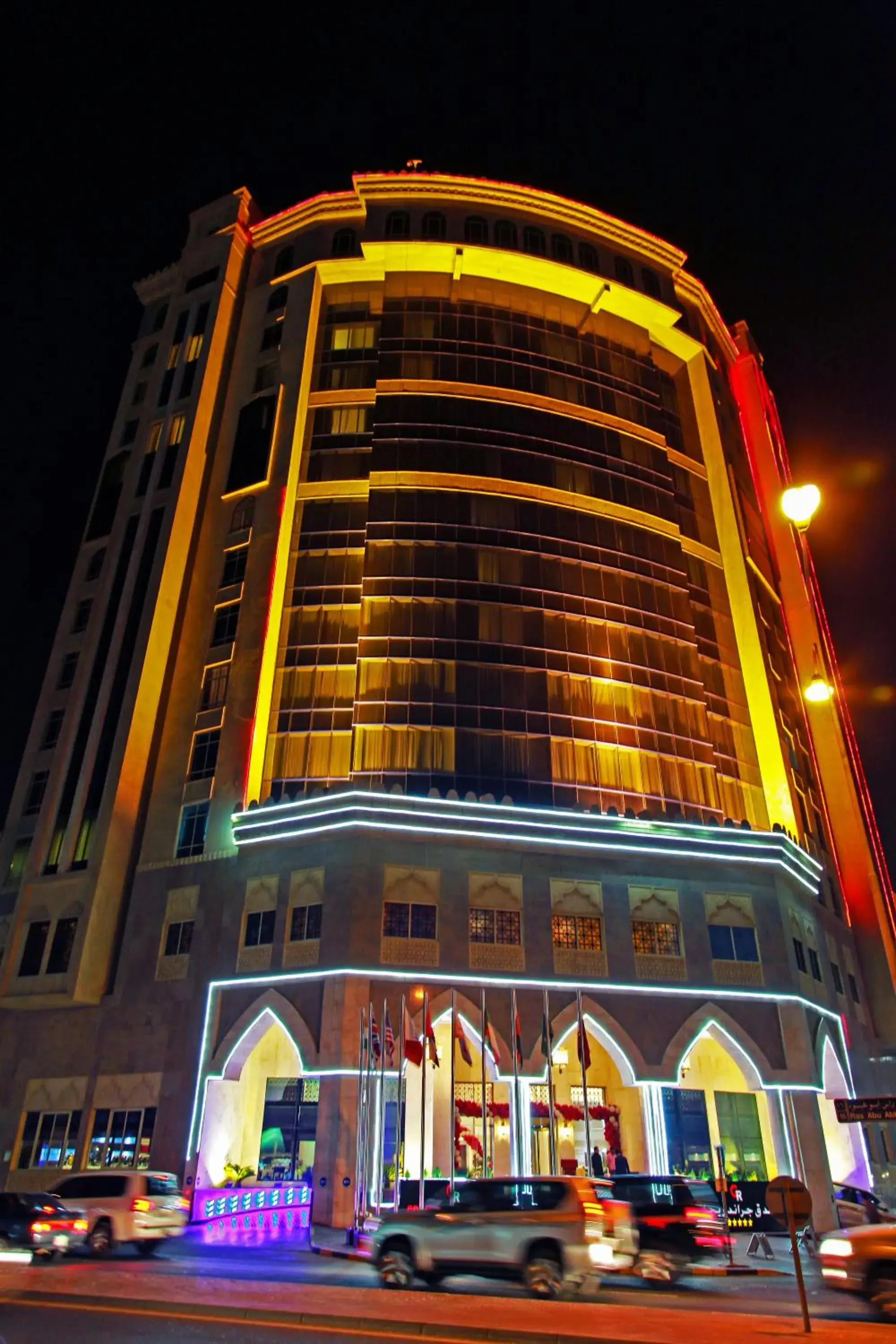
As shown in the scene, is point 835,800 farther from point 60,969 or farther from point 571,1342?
point 571,1342

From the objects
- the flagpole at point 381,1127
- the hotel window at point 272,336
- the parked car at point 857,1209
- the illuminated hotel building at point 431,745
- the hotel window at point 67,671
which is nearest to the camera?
→ the parked car at point 857,1209

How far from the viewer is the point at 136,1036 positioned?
37.7 metres

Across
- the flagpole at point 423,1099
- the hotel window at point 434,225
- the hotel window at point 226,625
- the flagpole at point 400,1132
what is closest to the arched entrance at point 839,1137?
the flagpole at point 423,1099

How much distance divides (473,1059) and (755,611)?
29.2 m

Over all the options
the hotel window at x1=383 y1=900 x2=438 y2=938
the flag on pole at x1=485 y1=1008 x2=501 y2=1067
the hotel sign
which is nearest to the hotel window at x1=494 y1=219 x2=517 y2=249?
the hotel window at x1=383 y1=900 x2=438 y2=938

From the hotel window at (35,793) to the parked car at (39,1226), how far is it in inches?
1073

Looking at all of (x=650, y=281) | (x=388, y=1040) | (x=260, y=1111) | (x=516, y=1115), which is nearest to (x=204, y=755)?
(x=260, y=1111)

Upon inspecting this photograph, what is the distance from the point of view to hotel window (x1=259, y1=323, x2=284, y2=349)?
5450 cm

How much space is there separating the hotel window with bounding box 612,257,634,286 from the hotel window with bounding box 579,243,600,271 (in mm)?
1221

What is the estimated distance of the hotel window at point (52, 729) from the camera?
4772cm

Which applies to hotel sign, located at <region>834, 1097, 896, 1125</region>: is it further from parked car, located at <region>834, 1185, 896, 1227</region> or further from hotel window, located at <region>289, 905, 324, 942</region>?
hotel window, located at <region>289, 905, 324, 942</region>

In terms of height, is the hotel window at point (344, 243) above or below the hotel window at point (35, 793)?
above

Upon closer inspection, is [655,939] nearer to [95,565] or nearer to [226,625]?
[226,625]

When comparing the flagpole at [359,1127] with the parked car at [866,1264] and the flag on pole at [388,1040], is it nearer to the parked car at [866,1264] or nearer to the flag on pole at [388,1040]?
the flag on pole at [388,1040]
